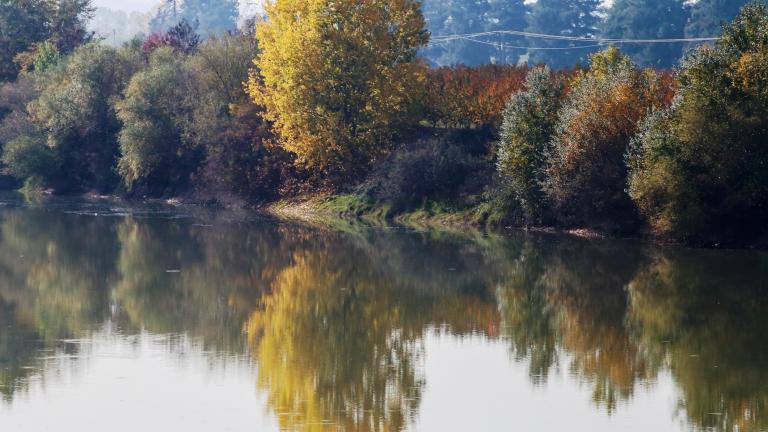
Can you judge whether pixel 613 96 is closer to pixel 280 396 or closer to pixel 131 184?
pixel 280 396

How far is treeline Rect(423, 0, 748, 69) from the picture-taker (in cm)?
9631

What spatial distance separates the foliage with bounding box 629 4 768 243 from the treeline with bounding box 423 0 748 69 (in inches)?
1976

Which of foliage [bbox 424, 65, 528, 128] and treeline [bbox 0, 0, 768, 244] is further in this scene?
foliage [bbox 424, 65, 528, 128]


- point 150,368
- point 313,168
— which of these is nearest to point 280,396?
point 150,368

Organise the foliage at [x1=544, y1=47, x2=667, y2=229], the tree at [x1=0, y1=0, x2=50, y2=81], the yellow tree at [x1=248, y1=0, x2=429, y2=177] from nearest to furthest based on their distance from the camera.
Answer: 1. the foliage at [x1=544, y1=47, x2=667, y2=229]
2. the yellow tree at [x1=248, y1=0, x2=429, y2=177]
3. the tree at [x1=0, y1=0, x2=50, y2=81]

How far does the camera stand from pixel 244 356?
18.3 meters

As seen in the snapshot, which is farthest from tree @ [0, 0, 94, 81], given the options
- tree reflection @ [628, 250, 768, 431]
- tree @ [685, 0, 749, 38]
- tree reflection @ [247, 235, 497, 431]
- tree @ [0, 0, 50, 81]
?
tree reflection @ [628, 250, 768, 431]

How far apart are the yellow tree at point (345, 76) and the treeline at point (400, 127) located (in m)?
0.08

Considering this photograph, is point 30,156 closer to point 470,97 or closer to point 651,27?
point 470,97

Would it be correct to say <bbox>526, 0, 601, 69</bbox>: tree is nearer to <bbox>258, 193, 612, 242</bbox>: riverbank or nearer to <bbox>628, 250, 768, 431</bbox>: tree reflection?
<bbox>258, 193, 612, 242</bbox>: riverbank

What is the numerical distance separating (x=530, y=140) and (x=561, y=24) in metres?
76.9

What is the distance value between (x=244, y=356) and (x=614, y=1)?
99007mm

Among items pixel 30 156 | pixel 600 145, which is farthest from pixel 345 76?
pixel 30 156

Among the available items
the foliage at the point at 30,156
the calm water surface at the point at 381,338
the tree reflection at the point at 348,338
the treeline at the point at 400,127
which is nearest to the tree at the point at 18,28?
the treeline at the point at 400,127
